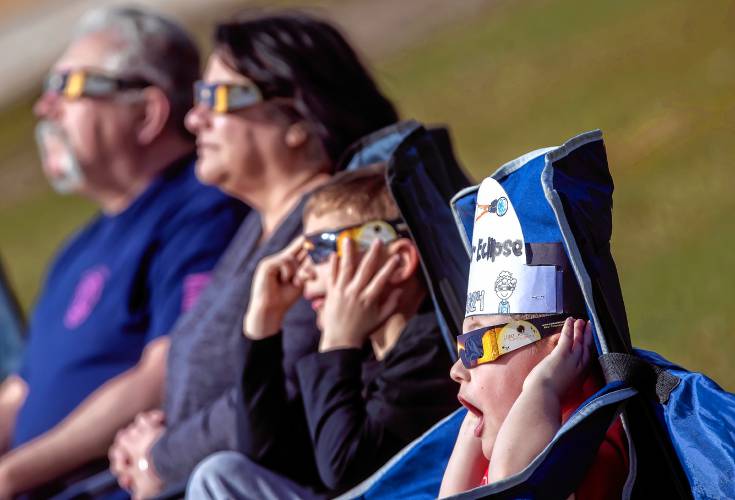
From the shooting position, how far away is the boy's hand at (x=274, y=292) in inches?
139

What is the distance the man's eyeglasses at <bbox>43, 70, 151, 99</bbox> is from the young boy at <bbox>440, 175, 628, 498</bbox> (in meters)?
2.93

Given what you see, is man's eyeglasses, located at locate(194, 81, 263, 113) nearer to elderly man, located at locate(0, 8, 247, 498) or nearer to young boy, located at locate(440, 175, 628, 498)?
elderly man, located at locate(0, 8, 247, 498)

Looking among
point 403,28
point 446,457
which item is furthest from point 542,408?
point 403,28

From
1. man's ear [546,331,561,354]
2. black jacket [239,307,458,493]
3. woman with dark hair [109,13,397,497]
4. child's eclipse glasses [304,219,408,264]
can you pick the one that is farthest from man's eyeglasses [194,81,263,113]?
man's ear [546,331,561,354]

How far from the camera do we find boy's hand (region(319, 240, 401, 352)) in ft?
10.8

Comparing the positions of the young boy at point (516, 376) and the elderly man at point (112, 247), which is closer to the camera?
the young boy at point (516, 376)

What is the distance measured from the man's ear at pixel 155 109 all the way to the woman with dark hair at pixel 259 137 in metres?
1.10

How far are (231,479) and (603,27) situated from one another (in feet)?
33.8

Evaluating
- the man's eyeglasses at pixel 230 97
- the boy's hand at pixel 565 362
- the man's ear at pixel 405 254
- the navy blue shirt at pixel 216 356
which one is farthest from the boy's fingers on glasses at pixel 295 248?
the boy's hand at pixel 565 362

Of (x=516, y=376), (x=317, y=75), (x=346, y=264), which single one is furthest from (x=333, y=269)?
(x=317, y=75)

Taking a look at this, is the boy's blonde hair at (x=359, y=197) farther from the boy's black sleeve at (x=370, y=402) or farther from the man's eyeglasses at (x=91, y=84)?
the man's eyeglasses at (x=91, y=84)

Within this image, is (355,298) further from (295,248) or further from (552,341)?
(552,341)

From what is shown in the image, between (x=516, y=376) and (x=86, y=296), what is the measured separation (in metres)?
2.84

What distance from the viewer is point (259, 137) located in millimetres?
4184
